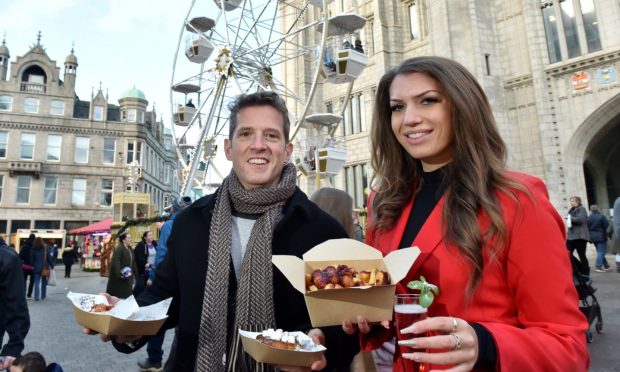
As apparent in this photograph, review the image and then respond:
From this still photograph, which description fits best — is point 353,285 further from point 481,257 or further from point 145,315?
point 145,315

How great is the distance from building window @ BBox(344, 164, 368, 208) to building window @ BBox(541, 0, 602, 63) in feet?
34.4

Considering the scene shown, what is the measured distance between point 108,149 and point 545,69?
32476 mm

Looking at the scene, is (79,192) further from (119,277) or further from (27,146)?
(119,277)

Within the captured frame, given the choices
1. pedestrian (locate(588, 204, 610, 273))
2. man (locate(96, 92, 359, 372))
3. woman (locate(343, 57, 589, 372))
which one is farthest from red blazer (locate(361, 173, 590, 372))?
pedestrian (locate(588, 204, 610, 273))

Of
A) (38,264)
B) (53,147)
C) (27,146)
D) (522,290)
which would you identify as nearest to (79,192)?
(53,147)

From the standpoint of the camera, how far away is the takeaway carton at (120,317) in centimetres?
150

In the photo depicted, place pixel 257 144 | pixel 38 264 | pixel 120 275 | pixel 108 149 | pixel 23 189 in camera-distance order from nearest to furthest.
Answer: pixel 257 144 → pixel 120 275 → pixel 38 264 → pixel 23 189 → pixel 108 149

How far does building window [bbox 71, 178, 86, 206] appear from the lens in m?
30.7

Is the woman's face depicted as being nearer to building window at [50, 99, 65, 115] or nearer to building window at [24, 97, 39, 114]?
building window at [50, 99, 65, 115]

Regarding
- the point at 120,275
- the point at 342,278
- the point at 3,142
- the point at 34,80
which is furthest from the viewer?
the point at 34,80

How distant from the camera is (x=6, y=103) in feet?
99.3

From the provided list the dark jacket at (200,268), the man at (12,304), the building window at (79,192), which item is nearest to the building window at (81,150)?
the building window at (79,192)

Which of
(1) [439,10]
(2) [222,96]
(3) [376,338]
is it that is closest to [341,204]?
(3) [376,338]

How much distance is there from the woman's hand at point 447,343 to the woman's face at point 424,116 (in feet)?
2.47
